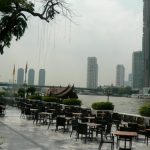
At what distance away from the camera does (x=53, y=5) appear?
1073 centimetres

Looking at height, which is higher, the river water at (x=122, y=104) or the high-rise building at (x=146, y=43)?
the high-rise building at (x=146, y=43)

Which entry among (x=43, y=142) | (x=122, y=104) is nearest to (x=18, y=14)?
(x=43, y=142)

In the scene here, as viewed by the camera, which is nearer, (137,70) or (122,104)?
(122,104)

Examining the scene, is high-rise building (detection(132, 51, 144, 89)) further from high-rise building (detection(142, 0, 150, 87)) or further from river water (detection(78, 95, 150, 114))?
river water (detection(78, 95, 150, 114))

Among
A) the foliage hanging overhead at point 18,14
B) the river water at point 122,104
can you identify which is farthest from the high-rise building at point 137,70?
the foliage hanging overhead at point 18,14

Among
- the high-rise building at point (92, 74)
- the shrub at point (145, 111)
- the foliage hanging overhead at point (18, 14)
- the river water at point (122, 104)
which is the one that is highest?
the high-rise building at point (92, 74)

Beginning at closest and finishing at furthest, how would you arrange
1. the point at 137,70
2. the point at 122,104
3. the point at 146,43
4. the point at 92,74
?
the point at 122,104, the point at 146,43, the point at 92,74, the point at 137,70

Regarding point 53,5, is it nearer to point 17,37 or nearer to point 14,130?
point 17,37

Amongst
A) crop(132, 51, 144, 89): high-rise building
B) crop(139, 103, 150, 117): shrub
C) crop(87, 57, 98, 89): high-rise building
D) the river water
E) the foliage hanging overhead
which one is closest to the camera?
the foliage hanging overhead

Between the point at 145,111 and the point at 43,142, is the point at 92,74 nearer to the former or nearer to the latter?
the point at 145,111

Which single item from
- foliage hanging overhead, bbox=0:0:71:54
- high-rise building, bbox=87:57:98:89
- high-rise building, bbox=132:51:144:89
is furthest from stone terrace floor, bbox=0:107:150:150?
high-rise building, bbox=132:51:144:89

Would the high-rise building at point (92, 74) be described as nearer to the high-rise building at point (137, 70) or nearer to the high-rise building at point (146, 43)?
the high-rise building at point (137, 70)

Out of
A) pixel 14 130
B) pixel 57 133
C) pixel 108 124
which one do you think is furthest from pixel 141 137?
pixel 14 130

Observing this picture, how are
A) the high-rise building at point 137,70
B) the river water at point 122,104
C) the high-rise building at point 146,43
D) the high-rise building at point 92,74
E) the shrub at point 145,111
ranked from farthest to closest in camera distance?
the high-rise building at point 137,70 < the high-rise building at point 92,74 < the high-rise building at point 146,43 < the river water at point 122,104 < the shrub at point 145,111
